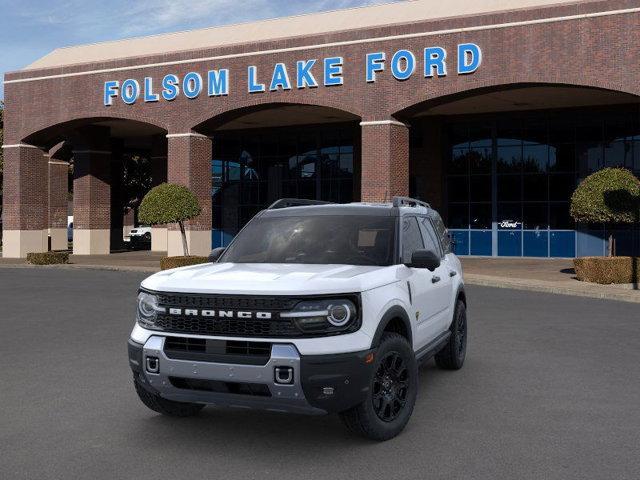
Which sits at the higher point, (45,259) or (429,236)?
(429,236)

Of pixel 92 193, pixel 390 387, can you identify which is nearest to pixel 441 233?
pixel 390 387

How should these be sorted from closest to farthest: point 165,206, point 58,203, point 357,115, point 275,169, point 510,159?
point 165,206 → point 357,115 → point 510,159 → point 275,169 → point 58,203

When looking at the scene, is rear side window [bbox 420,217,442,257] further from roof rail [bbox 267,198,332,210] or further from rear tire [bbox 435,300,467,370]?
roof rail [bbox 267,198,332,210]

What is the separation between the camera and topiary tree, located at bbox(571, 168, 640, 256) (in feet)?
71.0

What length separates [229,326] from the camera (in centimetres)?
557

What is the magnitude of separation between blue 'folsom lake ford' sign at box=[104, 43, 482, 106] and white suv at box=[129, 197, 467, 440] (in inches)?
866

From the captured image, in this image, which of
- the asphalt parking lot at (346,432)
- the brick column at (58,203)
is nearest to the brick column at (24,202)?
the brick column at (58,203)

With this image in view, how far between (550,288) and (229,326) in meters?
15.5

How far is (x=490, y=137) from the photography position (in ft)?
118

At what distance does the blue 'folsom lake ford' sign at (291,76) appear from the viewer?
27.6 meters

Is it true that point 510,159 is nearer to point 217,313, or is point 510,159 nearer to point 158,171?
point 158,171

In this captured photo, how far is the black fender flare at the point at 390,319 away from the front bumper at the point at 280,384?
0.45ft

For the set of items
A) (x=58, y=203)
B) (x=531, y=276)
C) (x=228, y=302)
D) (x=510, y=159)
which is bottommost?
(x=531, y=276)

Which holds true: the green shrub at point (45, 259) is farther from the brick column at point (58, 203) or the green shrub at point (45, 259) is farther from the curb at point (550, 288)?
the curb at point (550, 288)
